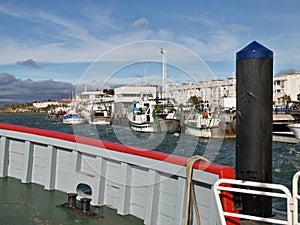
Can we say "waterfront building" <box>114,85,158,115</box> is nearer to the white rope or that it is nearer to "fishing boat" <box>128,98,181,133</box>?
"fishing boat" <box>128,98,181,133</box>

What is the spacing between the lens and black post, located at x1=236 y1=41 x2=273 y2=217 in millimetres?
3350

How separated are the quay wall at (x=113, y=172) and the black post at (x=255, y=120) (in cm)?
21

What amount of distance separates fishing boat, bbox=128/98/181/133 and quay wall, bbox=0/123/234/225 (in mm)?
31242

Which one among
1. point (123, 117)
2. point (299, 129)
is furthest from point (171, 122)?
point (299, 129)

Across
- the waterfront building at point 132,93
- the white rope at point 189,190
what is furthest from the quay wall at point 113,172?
the waterfront building at point 132,93

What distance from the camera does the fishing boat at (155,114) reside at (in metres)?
38.6

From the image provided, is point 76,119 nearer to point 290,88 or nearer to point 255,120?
point 255,120

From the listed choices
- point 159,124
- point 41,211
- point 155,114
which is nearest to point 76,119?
point 159,124

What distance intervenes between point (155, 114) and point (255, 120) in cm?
3688

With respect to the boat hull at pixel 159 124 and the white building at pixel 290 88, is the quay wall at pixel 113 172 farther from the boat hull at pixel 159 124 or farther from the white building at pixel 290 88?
the white building at pixel 290 88

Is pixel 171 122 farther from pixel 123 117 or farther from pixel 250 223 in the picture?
pixel 250 223

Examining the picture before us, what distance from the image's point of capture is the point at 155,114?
4022cm

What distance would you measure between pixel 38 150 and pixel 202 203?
3439 mm

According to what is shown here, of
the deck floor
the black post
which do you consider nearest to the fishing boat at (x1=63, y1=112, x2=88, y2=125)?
the deck floor
